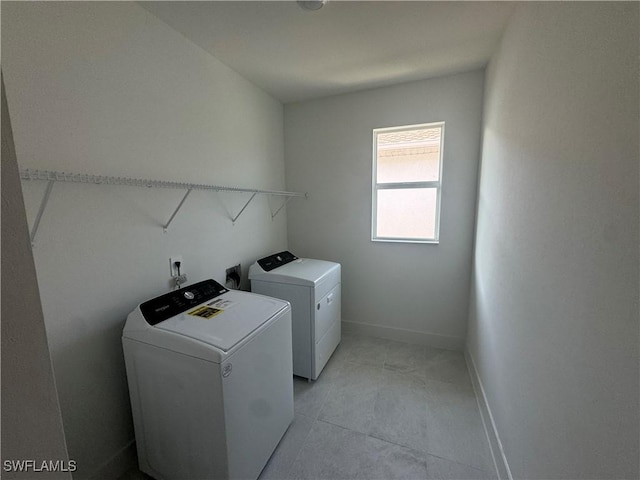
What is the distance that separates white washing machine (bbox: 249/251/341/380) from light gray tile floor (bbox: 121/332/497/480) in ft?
0.67

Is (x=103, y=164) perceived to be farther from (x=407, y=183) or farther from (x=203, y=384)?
(x=407, y=183)

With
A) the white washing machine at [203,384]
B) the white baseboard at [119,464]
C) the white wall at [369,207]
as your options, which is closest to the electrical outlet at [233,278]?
the white washing machine at [203,384]

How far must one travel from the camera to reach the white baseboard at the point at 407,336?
8.30 ft

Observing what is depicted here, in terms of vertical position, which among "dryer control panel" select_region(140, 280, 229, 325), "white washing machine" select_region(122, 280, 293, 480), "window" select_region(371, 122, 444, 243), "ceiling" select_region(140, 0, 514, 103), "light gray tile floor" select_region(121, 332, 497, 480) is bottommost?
"light gray tile floor" select_region(121, 332, 497, 480)

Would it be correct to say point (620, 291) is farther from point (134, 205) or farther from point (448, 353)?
point (448, 353)

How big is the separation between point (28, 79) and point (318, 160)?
6.71 ft

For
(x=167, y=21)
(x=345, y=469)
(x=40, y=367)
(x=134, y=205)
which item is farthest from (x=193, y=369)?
(x=167, y=21)

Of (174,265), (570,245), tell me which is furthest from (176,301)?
(570,245)

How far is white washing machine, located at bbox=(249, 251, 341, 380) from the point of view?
2010 millimetres

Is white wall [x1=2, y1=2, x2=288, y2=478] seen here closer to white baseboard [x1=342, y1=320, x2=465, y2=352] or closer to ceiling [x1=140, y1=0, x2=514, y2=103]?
ceiling [x1=140, y1=0, x2=514, y2=103]

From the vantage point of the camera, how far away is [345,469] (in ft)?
4.74

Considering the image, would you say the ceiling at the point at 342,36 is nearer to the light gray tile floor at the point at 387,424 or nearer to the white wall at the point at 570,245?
the white wall at the point at 570,245

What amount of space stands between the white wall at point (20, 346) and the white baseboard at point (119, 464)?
1.28 m

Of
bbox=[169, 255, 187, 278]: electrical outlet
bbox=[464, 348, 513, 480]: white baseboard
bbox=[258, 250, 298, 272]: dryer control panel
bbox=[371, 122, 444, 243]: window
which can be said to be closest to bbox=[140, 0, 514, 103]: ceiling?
bbox=[371, 122, 444, 243]: window
